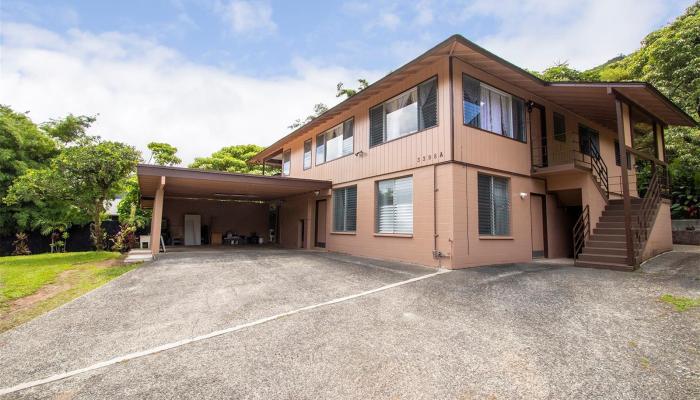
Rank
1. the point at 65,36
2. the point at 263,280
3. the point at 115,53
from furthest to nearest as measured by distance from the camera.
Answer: the point at 115,53
the point at 65,36
the point at 263,280

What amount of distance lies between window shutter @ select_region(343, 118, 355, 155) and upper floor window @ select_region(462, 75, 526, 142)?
458 cm

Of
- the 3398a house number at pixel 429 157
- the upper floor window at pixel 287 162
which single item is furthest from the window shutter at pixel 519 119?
the upper floor window at pixel 287 162

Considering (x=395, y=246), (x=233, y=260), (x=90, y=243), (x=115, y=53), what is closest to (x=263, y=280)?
(x=233, y=260)

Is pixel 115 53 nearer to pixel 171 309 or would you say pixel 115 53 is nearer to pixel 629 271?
pixel 171 309

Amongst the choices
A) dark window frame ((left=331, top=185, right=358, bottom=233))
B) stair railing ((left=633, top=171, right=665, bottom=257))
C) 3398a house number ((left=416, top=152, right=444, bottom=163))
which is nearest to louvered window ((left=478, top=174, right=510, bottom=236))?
3398a house number ((left=416, top=152, right=444, bottom=163))

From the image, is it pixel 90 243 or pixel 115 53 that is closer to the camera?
pixel 115 53

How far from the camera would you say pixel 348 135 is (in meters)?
12.4

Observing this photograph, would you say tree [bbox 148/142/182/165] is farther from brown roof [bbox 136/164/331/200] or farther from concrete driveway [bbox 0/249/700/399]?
concrete driveway [bbox 0/249/700/399]

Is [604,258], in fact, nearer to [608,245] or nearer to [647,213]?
[608,245]

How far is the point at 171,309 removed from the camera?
4.98 metres

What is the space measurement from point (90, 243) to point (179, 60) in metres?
10.4

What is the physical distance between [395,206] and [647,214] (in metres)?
7.04

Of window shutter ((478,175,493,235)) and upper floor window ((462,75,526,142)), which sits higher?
upper floor window ((462,75,526,142))

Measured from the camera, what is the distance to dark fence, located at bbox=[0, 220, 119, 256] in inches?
618
